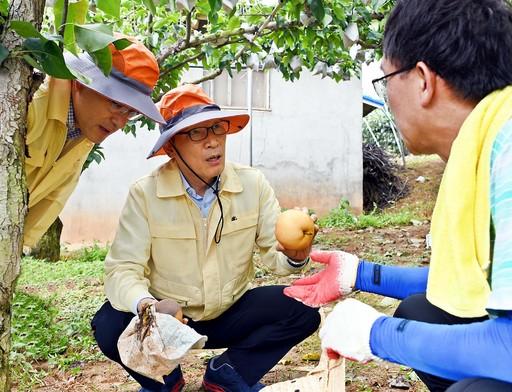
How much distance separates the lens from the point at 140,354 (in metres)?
2.04

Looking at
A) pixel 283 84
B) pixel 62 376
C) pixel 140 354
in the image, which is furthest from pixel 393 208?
pixel 140 354

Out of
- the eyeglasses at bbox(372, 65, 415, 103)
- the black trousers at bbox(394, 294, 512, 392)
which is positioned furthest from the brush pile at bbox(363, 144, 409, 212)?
the eyeglasses at bbox(372, 65, 415, 103)

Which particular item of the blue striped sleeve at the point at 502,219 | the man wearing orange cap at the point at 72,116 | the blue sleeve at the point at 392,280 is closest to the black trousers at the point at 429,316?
the blue sleeve at the point at 392,280

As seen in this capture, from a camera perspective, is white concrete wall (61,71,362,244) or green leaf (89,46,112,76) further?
white concrete wall (61,71,362,244)

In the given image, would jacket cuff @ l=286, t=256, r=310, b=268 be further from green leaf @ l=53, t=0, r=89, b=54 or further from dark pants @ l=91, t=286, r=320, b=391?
green leaf @ l=53, t=0, r=89, b=54

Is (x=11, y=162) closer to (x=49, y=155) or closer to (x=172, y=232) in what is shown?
(x=49, y=155)

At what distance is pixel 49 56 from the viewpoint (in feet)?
4.95

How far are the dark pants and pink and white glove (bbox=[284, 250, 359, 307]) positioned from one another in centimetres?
32

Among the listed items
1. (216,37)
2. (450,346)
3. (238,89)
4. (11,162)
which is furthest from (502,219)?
(238,89)

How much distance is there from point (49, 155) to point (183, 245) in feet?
2.08

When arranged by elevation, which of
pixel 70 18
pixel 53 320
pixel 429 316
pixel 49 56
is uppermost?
pixel 70 18

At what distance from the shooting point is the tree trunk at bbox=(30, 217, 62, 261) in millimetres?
6566

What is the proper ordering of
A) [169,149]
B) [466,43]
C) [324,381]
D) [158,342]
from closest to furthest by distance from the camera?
1. [466,43]
2. [324,381]
3. [158,342]
4. [169,149]

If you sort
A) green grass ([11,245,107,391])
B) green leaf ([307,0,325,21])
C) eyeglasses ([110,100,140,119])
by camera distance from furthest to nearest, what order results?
green grass ([11,245,107,391])
green leaf ([307,0,325,21])
eyeglasses ([110,100,140,119])
